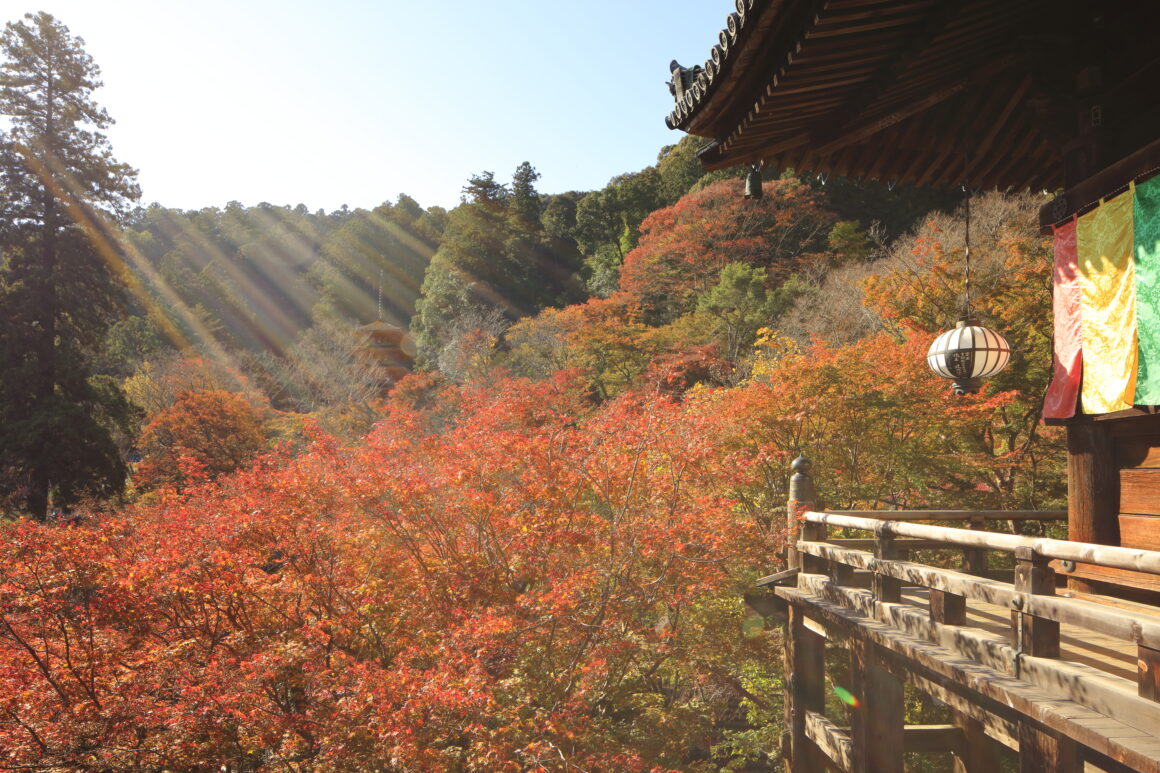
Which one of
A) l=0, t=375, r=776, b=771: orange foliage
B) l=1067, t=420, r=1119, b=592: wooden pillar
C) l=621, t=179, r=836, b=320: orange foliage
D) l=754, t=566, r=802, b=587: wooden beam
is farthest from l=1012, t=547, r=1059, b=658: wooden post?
l=621, t=179, r=836, b=320: orange foliage

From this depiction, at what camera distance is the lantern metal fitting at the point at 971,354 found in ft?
14.8

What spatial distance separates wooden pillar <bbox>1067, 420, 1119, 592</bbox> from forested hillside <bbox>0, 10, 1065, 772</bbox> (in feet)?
8.96

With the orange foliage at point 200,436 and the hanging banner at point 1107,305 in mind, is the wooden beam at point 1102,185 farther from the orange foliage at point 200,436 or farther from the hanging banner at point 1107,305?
the orange foliage at point 200,436

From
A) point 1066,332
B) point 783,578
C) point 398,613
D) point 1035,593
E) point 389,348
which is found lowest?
point 398,613

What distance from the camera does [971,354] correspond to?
4500mm

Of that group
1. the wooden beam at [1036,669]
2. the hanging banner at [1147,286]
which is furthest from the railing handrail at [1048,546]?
the hanging banner at [1147,286]

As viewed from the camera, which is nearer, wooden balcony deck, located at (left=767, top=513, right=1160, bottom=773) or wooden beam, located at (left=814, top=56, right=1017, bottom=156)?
wooden balcony deck, located at (left=767, top=513, right=1160, bottom=773)

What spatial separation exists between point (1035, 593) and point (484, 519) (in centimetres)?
481

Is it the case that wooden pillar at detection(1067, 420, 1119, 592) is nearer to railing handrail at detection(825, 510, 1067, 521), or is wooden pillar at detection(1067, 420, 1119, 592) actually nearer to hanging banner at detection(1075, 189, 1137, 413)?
hanging banner at detection(1075, 189, 1137, 413)

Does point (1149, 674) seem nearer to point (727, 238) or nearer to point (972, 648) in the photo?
point (972, 648)

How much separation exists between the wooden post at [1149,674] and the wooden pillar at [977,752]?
2.61 metres

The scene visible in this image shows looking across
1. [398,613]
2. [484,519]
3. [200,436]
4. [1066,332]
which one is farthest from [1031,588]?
[200,436]

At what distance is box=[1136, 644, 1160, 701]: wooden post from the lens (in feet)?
7.19

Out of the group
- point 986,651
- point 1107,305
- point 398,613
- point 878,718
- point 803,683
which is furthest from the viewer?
point 398,613
